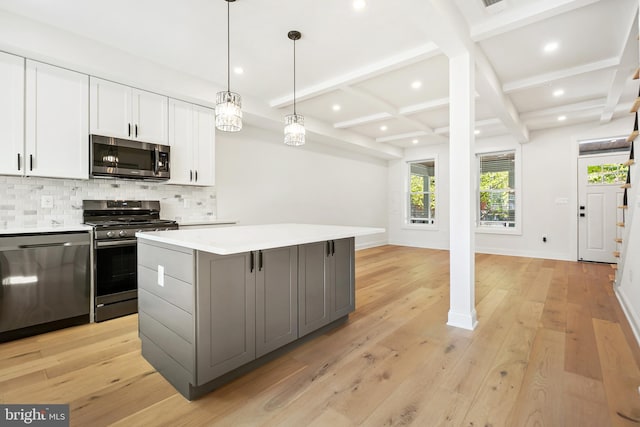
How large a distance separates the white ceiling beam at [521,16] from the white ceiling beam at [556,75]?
1.49 meters

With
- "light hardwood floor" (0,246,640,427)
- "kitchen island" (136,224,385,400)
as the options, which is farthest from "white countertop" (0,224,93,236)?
"kitchen island" (136,224,385,400)

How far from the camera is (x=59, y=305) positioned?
2.68 meters

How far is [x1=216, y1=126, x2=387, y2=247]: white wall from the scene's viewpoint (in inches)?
186

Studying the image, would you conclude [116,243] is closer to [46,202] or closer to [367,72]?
[46,202]

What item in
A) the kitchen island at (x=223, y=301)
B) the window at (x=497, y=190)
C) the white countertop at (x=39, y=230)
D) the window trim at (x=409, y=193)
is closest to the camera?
the kitchen island at (x=223, y=301)

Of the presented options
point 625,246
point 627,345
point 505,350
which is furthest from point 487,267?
point 505,350

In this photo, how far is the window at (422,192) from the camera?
25.6ft

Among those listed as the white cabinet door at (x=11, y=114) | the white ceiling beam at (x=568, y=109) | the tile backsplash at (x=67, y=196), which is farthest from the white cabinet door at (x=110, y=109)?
the white ceiling beam at (x=568, y=109)

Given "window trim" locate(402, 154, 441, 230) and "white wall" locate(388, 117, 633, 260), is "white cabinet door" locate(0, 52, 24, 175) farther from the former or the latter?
"white wall" locate(388, 117, 633, 260)

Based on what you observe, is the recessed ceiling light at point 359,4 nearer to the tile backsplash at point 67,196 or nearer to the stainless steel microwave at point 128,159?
the stainless steel microwave at point 128,159

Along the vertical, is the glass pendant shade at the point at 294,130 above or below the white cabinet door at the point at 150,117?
below

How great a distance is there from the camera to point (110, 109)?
123 inches

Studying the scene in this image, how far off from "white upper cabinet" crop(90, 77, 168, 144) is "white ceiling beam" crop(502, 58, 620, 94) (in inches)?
175

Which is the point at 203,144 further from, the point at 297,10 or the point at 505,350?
the point at 505,350
